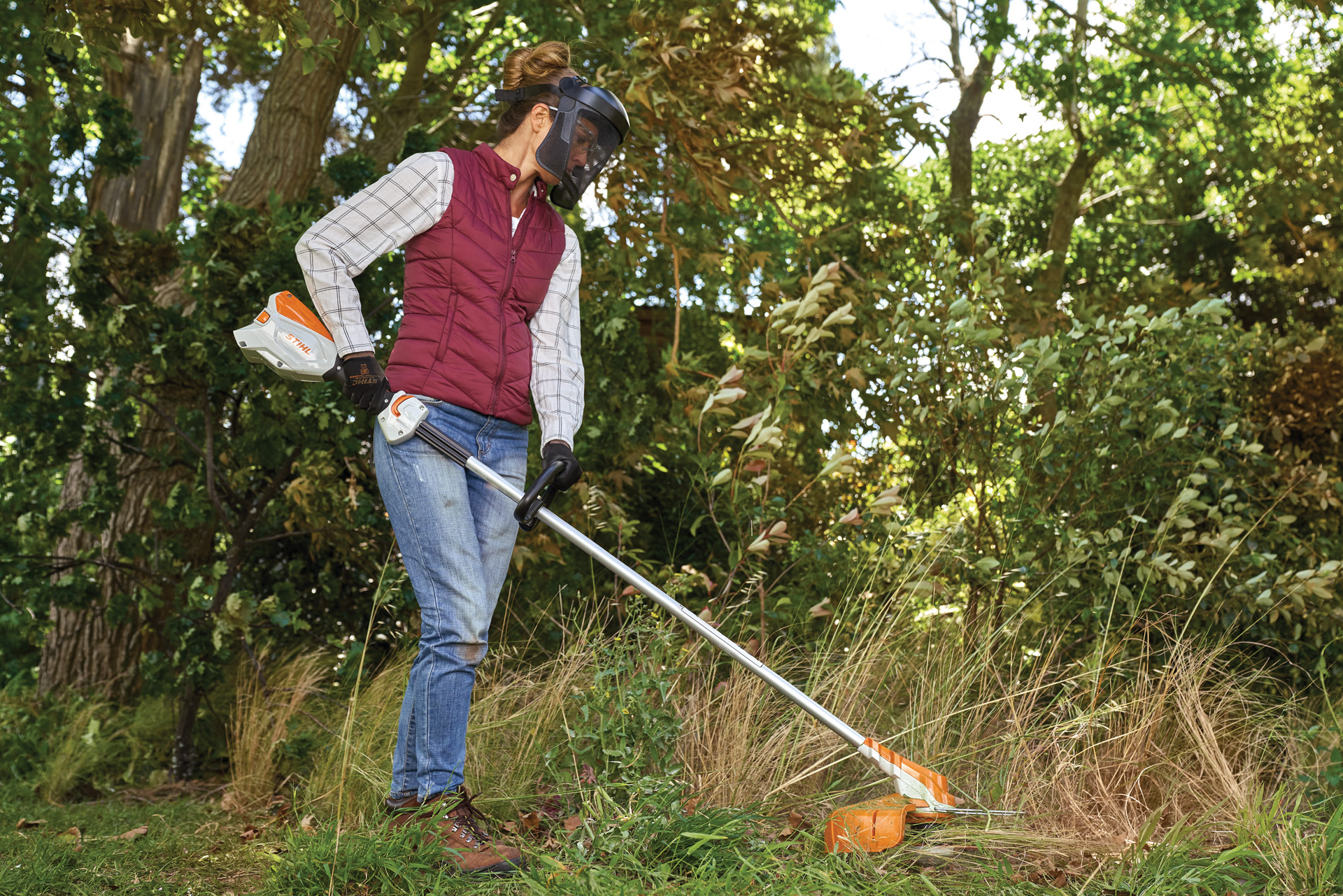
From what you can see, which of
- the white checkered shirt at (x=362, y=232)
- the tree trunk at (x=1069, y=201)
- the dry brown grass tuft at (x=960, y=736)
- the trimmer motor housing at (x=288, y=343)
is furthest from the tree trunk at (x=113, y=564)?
the tree trunk at (x=1069, y=201)

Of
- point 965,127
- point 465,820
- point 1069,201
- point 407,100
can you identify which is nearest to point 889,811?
point 465,820

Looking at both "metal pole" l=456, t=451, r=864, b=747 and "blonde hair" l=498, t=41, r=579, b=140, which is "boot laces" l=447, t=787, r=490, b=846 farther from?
"blonde hair" l=498, t=41, r=579, b=140

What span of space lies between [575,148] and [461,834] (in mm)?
1766

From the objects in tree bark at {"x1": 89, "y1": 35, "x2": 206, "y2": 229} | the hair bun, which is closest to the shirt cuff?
the hair bun

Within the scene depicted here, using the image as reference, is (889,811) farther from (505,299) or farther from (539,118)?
(539,118)

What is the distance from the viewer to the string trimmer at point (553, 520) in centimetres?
271

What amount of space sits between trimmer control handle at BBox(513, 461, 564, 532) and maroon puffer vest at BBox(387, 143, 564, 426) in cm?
17

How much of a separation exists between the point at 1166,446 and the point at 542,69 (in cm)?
288

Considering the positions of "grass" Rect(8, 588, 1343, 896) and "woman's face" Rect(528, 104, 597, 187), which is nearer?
"grass" Rect(8, 588, 1343, 896)

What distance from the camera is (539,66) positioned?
2951mm

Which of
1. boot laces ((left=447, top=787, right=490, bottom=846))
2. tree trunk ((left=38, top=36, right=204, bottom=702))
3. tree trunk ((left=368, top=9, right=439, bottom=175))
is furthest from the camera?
tree trunk ((left=368, top=9, right=439, bottom=175))

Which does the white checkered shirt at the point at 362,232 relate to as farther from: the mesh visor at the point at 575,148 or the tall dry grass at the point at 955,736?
the tall dry grass at the point at 955,736

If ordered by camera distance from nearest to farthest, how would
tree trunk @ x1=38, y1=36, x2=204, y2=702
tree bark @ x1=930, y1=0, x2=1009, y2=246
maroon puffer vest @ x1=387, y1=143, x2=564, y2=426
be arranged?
maroon puffer vest @ x1=387, y1=143, x2=564, y2=426 < tree trunk @ x1=38, y1=36, x2=204, y2=702 < tree bark @ x1=930, y1=0, x2=1009, y2=246

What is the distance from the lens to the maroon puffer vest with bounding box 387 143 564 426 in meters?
2.79
